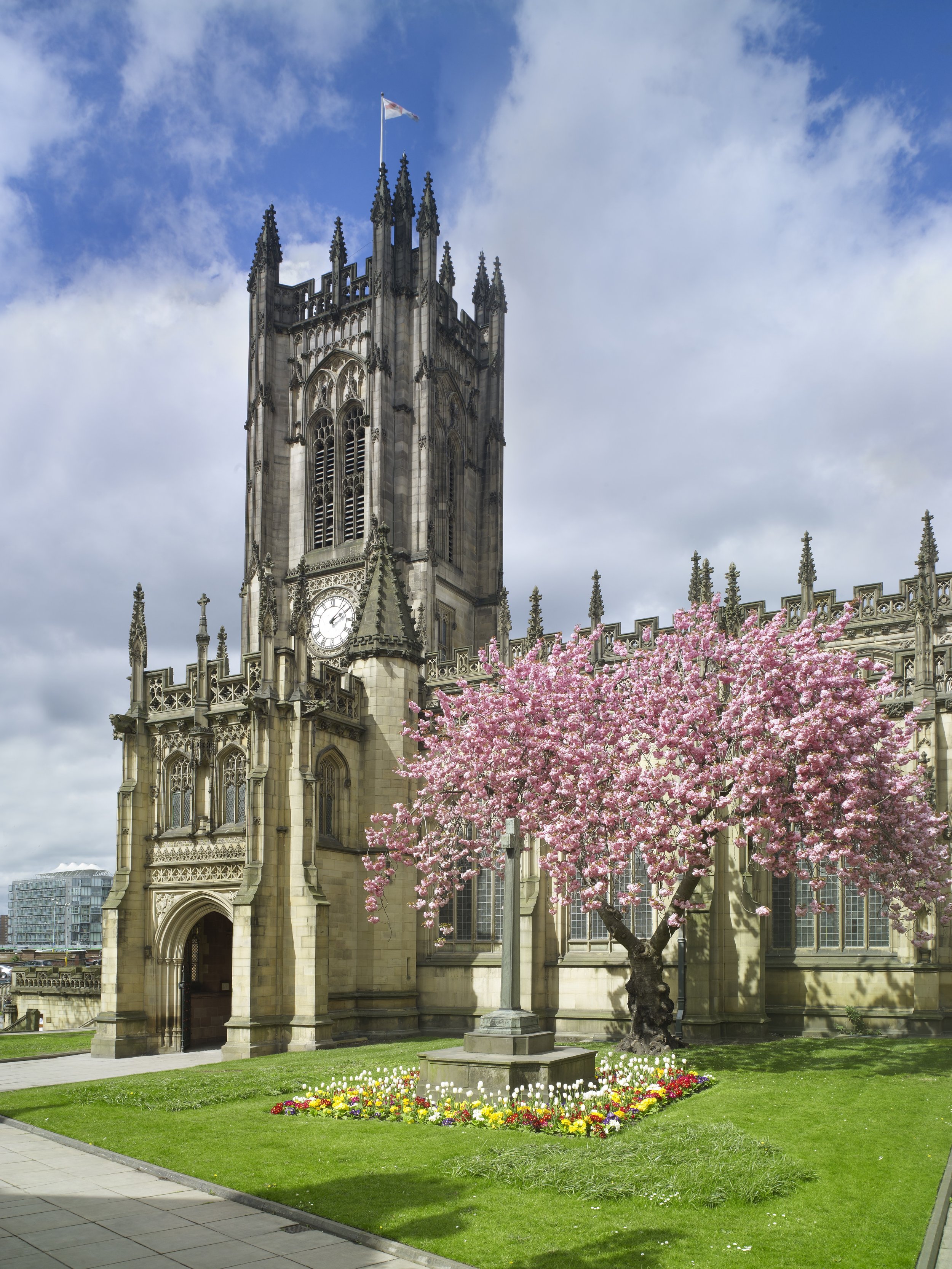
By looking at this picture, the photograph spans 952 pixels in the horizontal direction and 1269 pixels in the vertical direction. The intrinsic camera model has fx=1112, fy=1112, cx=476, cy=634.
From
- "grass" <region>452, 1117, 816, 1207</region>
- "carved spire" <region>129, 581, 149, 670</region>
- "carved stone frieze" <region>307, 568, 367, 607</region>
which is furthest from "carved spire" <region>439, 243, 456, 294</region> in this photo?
"grass" <region>452, 1117, 816, 1207</region>

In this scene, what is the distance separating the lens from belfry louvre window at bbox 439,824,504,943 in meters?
35.2

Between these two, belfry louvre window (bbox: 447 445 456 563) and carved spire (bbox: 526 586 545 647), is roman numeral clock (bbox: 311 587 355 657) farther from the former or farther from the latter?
carved spire (bbox: 526 586 545 647)

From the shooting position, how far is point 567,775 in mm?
25297

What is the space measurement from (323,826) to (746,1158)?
20.6 meters

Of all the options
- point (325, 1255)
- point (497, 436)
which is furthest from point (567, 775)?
point (497, 436)

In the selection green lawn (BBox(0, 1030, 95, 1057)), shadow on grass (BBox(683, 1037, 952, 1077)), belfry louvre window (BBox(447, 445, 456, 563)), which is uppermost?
belfry louvre window (BBox(447, 445, 456, 563))

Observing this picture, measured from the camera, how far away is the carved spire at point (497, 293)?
7650 centimetres

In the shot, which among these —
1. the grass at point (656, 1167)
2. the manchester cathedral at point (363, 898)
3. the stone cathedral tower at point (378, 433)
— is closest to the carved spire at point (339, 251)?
the stone cathedral tower at point (378, 433)

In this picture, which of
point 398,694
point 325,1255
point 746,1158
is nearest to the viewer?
point 325,1255

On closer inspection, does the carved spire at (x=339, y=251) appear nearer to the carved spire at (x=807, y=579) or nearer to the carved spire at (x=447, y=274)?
the carved spire at (x=447, y=274)

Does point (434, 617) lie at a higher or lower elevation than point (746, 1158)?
higher

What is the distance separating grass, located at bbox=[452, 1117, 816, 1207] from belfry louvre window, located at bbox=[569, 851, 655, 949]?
15537 mm

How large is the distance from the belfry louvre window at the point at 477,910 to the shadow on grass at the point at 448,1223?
1984cm

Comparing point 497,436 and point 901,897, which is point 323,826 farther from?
point 497,436
